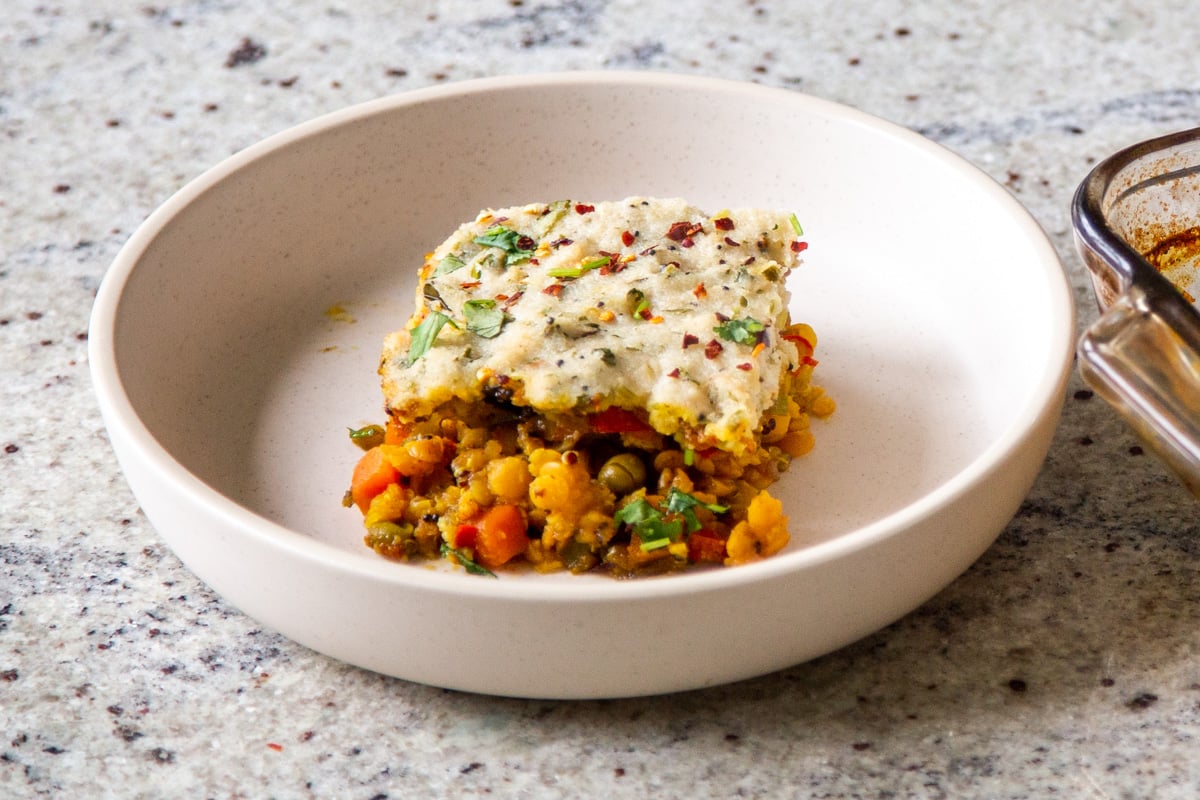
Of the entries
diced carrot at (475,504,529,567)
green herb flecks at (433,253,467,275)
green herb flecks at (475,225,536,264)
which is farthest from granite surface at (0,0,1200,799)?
green herb flecks at (475,225,536,264)

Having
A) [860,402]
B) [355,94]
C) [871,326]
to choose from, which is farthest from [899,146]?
[355,94]

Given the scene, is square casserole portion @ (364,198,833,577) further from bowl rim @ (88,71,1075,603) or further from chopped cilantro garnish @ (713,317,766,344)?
bowl rim @ (88,71,1075,603)

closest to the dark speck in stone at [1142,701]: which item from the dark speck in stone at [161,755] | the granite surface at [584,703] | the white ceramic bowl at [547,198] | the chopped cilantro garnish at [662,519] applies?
the granite surface at [584,703]

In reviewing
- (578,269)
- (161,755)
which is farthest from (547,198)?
(161,755)

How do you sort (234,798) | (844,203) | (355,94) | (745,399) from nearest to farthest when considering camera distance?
(234,798)
(745,399)
(844,203)
(355,94)

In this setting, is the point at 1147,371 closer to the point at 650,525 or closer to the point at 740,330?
the point at 740,330

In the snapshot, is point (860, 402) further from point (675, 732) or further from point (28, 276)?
point (28, 276)
